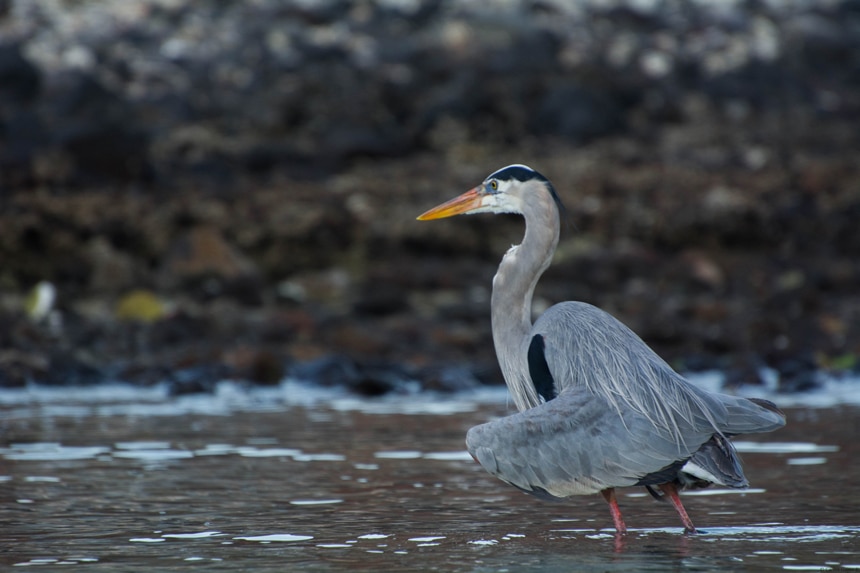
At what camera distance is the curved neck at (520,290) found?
23.5 ft

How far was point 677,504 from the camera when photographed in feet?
21.2

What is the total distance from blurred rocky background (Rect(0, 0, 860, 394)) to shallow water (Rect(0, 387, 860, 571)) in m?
2.40

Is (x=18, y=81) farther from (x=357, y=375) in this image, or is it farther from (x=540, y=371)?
(x=540, y=371)

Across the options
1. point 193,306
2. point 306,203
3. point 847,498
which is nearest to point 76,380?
point 193,306

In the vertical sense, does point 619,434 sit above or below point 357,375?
below

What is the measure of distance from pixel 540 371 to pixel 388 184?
12295 millimetres

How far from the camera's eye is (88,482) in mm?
7910

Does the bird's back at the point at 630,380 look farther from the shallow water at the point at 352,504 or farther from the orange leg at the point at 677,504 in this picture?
the shallow water at the point at 352,504

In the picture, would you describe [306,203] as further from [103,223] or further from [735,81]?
[735,81]

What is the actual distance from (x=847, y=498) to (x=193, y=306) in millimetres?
9253

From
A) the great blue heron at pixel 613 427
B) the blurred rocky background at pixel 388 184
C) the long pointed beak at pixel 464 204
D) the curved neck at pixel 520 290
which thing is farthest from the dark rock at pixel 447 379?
the great blue heron at pixel 613 427

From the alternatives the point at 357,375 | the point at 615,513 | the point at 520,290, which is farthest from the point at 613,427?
the point at 357,375

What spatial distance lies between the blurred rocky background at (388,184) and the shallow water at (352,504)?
2397 mm

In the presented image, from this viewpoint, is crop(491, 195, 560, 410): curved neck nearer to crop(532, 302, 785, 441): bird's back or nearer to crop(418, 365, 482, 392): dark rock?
crop(532, 302, 785, 441): bird's back
